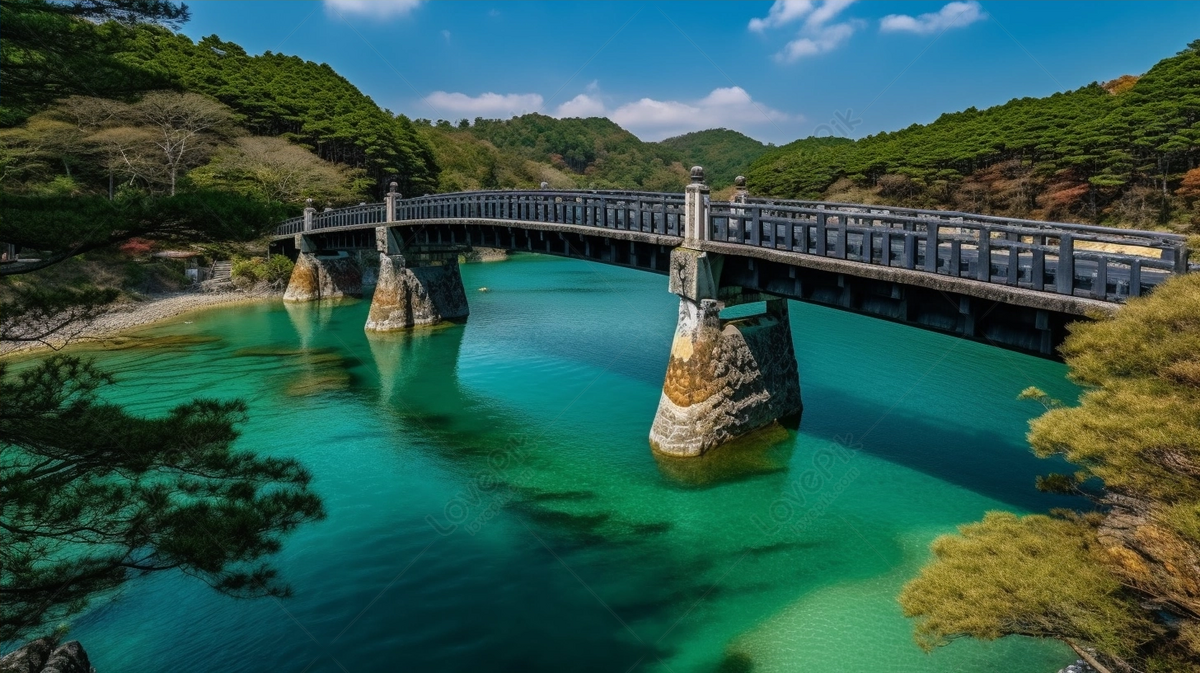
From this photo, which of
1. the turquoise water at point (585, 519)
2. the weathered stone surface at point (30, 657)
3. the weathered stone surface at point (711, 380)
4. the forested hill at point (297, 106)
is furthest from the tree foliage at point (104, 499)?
the forested hill at point (297, 106)

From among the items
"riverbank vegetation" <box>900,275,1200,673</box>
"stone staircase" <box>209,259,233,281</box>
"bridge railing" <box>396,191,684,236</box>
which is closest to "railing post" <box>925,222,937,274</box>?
"riverbank vegetation" <box>900,275,1200,673</box>

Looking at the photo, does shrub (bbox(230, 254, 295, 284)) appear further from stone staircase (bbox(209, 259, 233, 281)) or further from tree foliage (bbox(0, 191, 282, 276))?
tree foliage (bbox(0, 191, 282, 276))

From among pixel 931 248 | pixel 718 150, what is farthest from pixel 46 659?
pixel 718 150

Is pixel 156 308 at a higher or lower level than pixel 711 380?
higher

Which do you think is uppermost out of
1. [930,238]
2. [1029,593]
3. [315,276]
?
[315,276]

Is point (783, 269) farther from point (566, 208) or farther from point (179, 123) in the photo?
point (179, 123)

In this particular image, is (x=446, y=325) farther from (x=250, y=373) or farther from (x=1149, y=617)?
(x=1149, y=617)

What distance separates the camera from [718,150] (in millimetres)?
149250

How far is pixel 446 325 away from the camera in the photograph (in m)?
33.6

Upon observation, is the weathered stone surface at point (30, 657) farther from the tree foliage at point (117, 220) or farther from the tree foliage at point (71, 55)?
the tree foliage at point (71, 55)

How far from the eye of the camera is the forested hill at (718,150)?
12681 cm

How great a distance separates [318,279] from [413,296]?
12800 millimetres

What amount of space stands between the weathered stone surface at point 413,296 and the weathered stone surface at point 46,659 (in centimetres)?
2475

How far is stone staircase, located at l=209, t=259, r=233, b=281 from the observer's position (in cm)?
4434
